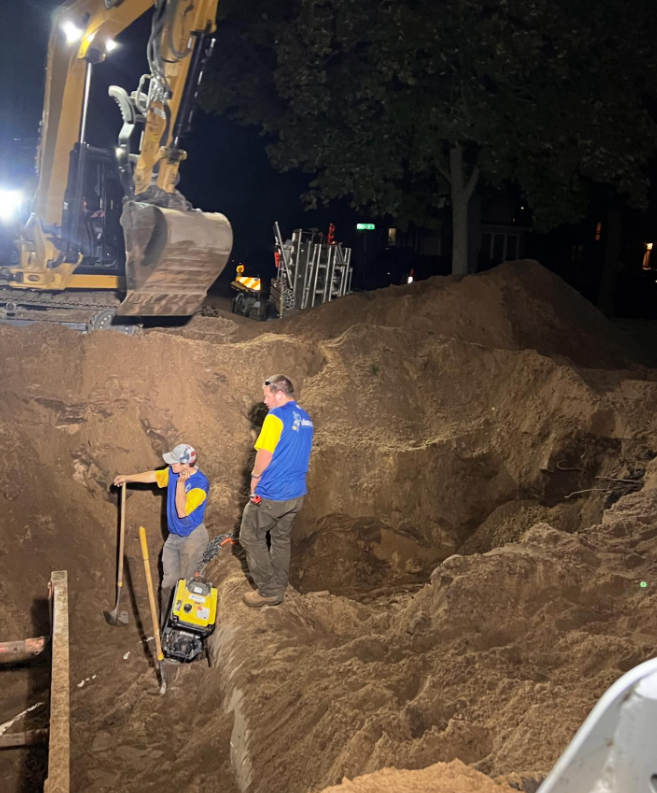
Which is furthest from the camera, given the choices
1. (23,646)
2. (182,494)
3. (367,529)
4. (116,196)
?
(116,196)

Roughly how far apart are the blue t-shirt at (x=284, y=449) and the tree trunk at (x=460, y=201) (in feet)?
39.5

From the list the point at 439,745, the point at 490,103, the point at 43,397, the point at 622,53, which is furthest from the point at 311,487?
the point at 622,53

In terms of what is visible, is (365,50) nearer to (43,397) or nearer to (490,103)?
(490,103)

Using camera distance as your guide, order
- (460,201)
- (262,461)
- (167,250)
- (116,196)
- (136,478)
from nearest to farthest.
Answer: (262,461) → (136,478) → (167,250) → (116,196) → (460,201)

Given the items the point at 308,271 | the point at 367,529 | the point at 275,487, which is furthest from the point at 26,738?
the point at 308,271

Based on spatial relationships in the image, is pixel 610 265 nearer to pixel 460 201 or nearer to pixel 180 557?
pixel 460 201

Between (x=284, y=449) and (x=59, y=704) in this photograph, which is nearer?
(x=59, y=704)

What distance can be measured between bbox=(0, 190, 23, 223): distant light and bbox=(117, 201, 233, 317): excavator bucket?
1.53m

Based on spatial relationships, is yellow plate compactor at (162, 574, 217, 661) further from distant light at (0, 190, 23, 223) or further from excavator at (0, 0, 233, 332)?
distant light at (0, 190, 23, 223)

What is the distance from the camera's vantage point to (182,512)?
6.30 metres

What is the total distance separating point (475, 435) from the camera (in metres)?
10.3

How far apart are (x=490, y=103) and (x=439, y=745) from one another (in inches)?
554

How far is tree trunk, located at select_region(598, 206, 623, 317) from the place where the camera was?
22.9 metres

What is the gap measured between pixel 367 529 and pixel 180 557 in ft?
11.4
